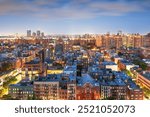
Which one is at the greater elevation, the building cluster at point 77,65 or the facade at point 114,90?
the building cluster at point 77,65

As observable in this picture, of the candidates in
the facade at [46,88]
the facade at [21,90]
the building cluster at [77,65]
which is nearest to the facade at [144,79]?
the building cluster at [77,65]

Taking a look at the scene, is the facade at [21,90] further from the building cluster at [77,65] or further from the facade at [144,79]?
the facade at [144,79]

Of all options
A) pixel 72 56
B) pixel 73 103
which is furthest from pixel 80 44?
pixel 73 103

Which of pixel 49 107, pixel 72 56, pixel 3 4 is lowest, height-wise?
pixel 49 107

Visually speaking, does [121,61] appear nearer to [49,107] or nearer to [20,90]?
[20,90]

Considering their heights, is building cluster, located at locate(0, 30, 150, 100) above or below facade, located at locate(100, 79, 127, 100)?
above

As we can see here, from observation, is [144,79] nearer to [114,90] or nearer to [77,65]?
[114,90]

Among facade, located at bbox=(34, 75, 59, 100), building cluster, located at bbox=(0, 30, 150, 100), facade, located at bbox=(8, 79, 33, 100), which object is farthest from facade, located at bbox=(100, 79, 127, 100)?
facade, located at bbox=(8, 79, 33, 100)

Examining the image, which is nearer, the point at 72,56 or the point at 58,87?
the point at 58,87

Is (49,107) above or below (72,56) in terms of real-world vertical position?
below

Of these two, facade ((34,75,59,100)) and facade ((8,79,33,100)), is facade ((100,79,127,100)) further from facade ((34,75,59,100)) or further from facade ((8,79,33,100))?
facade ((8,79,33,100))

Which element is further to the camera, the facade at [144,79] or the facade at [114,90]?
the facade at [144,79]
